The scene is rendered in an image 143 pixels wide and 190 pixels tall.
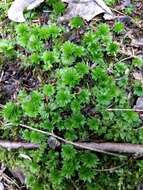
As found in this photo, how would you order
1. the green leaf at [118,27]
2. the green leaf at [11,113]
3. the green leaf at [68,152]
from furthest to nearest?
the green leaf at [118,27], the green leaf at [11,113], the green leaf at [68,152]

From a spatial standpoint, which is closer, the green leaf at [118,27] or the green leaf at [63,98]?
the green leaf at [63,98]

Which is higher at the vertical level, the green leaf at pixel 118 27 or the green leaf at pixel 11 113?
the green leaf at pixel 118 27

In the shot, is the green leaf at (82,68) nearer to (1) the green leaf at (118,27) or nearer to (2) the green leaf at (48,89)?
(2) the green leaf at (48,89)

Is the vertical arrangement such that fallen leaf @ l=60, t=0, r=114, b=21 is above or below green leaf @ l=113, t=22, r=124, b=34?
above

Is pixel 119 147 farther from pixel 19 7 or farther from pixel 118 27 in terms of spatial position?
pixel 19 7

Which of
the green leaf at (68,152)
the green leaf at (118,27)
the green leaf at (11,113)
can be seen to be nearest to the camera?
the green leaf at (68,152)

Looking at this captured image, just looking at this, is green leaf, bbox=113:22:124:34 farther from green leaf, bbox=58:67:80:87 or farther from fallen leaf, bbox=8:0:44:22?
fallen leaf, bbox=8:0:44:22

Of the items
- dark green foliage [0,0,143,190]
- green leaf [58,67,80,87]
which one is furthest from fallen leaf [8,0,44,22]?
green leaf [58,67,80,87]

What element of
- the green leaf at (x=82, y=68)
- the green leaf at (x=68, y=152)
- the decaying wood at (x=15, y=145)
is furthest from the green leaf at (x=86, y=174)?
the green leaf at (x=82, y=68)
